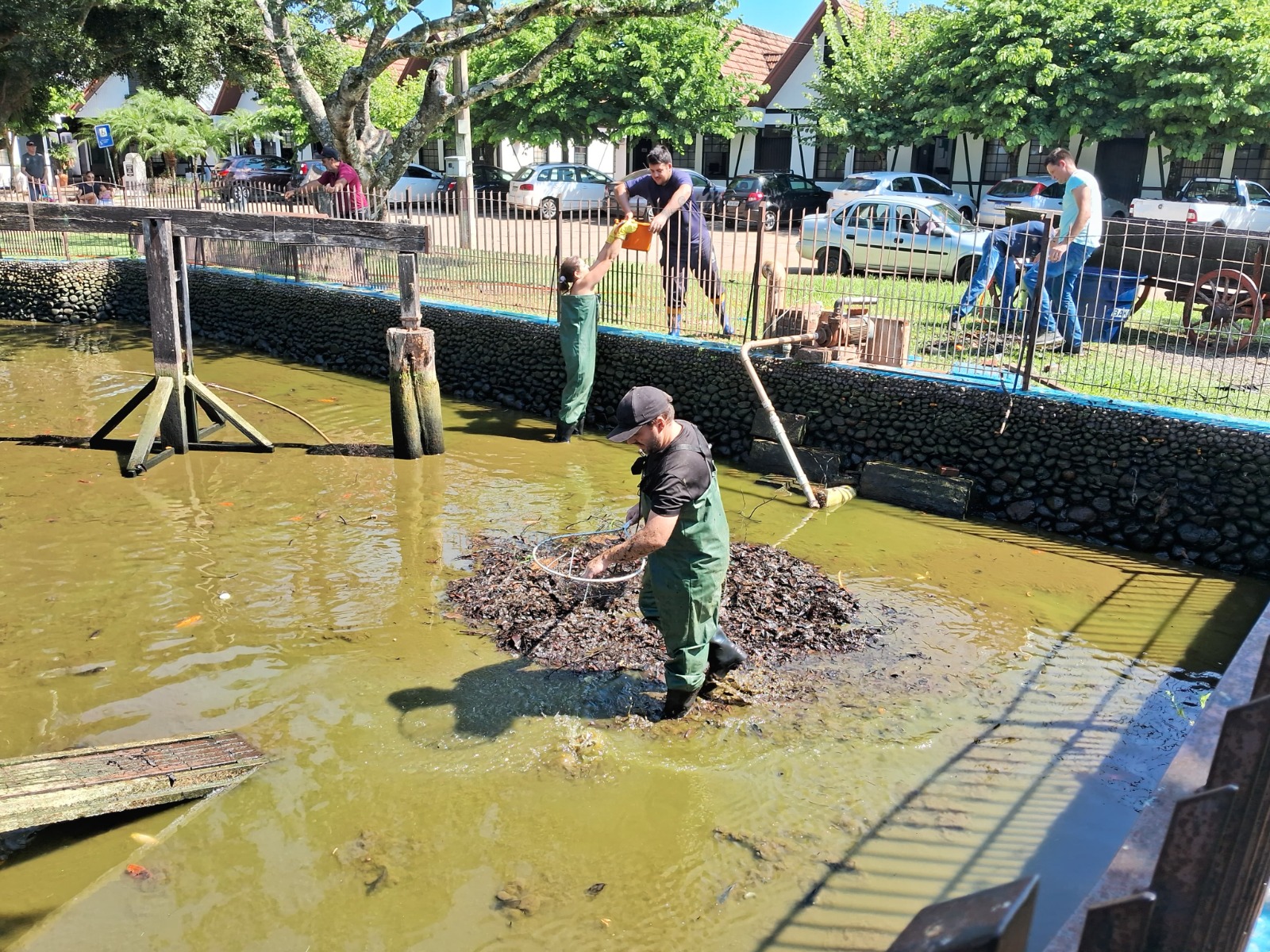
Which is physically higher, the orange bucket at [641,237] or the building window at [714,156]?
the building window at [714,156]

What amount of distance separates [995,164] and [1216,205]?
408 inches

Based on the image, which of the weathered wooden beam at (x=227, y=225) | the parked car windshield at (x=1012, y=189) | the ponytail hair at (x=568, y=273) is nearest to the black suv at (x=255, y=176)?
the weathered wooden beam at (x=227, y=225)

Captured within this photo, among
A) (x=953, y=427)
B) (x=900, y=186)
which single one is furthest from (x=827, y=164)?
(x=953, y=427)

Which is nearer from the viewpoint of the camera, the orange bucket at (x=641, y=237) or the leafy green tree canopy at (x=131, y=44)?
the orange bucket at (x=641, y=237)

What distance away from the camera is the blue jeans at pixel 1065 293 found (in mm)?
8914

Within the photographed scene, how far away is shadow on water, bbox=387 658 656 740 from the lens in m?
5.14

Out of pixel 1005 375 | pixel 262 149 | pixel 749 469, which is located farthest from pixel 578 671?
pixel 262 149

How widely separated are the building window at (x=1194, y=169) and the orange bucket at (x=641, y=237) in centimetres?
→ 2102

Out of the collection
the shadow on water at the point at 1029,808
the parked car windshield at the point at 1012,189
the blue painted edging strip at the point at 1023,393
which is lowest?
the shadow on water at the point at 1029,808

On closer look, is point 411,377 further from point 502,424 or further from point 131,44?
point 131,44

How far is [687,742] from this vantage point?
495 cm

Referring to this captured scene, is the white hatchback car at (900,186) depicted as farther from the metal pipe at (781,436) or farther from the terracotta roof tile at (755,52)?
the metal pipe at (781,436)

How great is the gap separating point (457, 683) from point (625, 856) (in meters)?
1.63

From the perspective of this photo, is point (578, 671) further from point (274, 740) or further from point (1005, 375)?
point (1005, 375)
